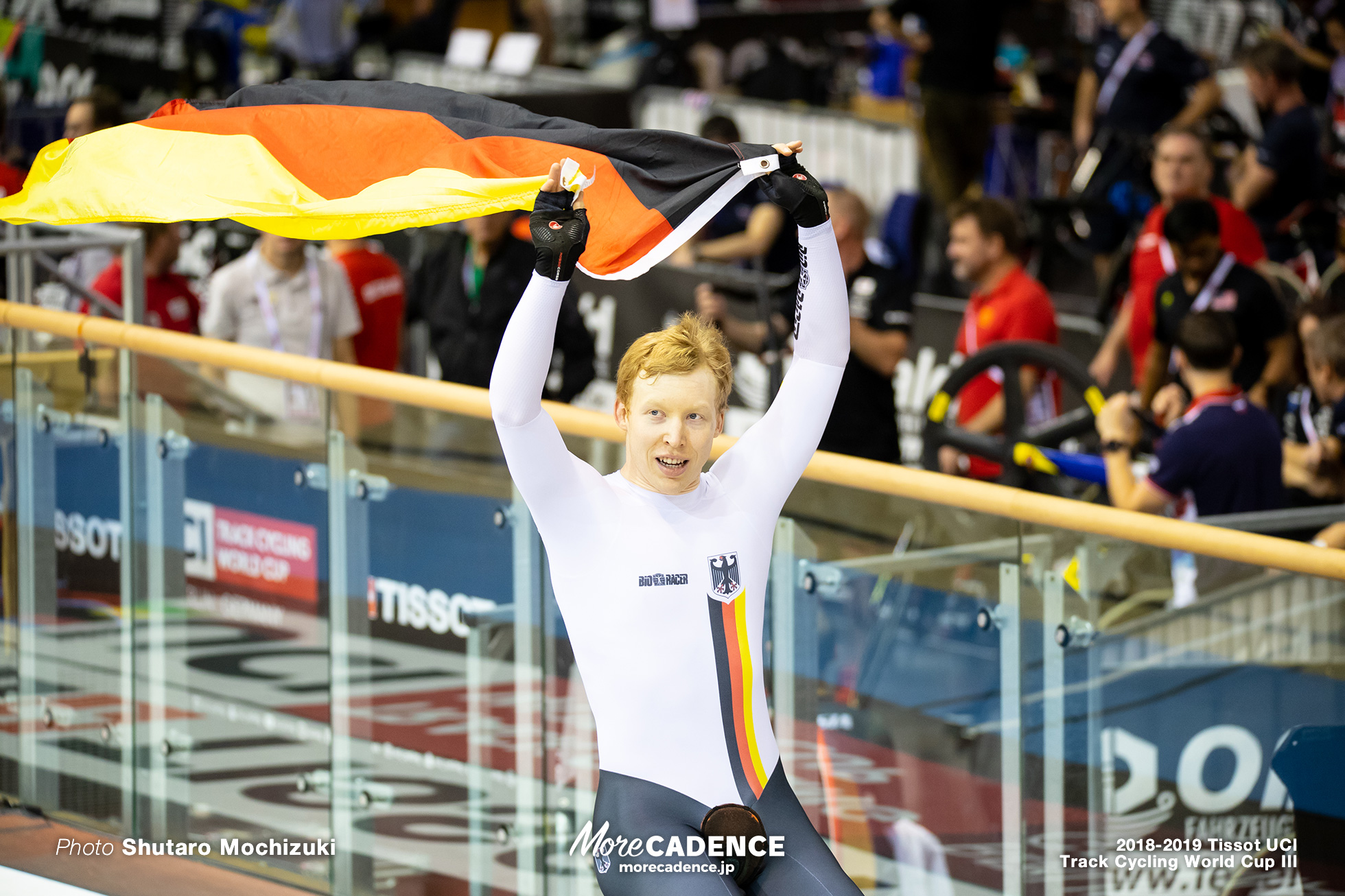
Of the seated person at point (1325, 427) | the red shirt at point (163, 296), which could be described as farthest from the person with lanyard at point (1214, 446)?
the red shirt at point (163, 296)

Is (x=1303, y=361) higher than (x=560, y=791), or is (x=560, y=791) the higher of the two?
(x=1303, y=361)

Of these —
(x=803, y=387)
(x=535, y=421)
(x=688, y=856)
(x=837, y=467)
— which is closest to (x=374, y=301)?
(x=837, y=467)

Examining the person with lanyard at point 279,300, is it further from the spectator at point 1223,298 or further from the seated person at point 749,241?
the spectator at point 1223,298

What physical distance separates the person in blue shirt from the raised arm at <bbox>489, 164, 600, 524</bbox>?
2.91 meters

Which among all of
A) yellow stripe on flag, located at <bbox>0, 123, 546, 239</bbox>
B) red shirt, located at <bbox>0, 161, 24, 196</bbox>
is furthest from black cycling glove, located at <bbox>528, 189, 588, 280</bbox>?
red shirt, located at <bbox>0, 161, 24, 196</bbox>

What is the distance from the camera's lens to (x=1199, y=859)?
4359 mm

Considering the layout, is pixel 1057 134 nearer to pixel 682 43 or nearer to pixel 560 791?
pixel 682 43

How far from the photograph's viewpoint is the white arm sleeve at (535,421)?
9.89 feet

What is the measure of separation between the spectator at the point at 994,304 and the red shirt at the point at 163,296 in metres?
3.31

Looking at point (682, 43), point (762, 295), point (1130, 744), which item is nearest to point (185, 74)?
point (682, 43)

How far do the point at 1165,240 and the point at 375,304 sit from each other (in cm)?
361

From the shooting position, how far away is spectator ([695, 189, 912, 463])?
22.1 feet

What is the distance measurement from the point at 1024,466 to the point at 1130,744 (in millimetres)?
2040

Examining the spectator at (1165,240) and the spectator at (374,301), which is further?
the spectator at (1165,240)
